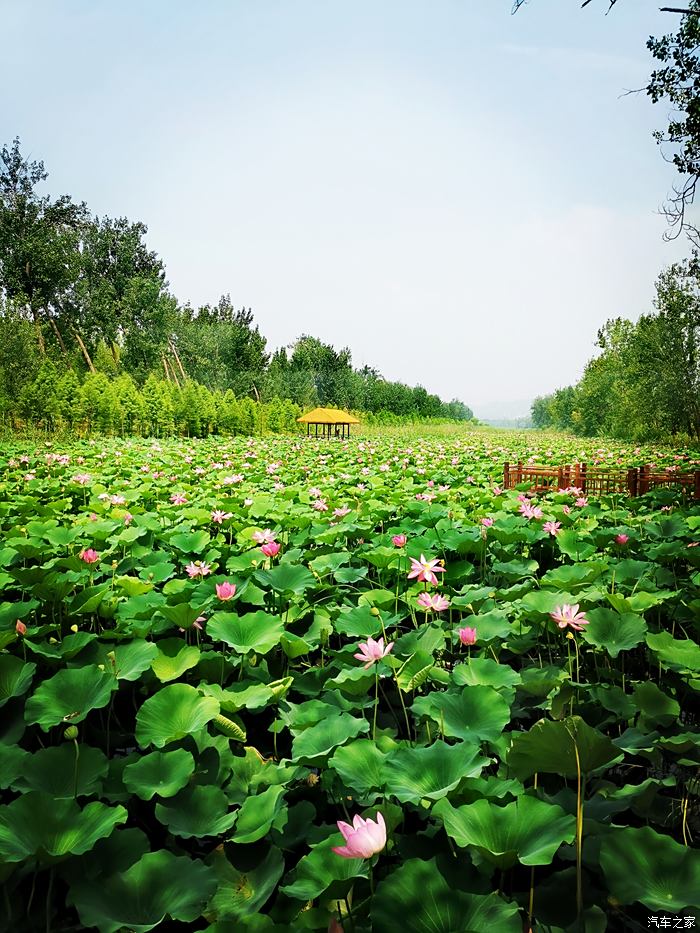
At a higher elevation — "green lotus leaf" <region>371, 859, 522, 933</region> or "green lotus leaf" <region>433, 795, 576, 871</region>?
"green lotus leaf" <region>433, 795, 576, 871</region>

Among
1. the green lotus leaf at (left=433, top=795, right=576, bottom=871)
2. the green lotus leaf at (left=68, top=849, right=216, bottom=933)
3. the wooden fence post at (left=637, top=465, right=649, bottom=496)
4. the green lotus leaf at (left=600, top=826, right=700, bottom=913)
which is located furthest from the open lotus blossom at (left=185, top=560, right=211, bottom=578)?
the wooden fence post at (left=637, top=465, right=649, bottom=496)

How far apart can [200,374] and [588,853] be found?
3464 centimetres

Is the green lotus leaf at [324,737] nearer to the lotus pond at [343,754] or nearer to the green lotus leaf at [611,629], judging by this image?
the lotus pond at [343,754]

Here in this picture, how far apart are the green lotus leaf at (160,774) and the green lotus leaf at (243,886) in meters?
0.16

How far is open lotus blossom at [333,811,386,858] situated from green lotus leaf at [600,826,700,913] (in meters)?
0.34

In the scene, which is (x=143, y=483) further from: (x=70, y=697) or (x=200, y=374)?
(x=200, y=374)

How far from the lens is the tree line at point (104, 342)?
16875 mm

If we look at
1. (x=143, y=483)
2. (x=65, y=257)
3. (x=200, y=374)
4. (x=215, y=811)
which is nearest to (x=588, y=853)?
(x=215, y=811)

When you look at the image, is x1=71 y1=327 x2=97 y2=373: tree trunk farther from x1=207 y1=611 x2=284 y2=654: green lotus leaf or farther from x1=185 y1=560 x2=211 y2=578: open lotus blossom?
x1=207 y1=611 x2=284 y2=654: green lotus leaf

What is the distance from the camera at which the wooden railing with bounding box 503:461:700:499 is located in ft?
19.2

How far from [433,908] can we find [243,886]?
39 cm

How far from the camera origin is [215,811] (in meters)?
1.14

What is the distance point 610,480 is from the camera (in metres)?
6.57

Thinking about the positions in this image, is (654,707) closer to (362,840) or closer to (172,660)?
(362,840)
